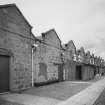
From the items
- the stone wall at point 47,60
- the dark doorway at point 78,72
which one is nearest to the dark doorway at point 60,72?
the stone wall at point 47,60

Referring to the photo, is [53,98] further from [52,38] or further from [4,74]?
[52,38]

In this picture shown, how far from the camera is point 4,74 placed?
821cm

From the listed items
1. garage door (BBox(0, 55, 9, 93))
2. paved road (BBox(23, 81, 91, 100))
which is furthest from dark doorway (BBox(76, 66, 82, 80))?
garage door (BBox(0, 55, 9, 93))

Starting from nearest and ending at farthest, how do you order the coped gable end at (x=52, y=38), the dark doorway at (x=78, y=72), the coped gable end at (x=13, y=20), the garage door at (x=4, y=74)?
the garage door at (x=4, y=74), the coped gable end at (x=13, y=20), the coped gable end at (x=52, y=38), the dark doorway at (x=78, y=72)

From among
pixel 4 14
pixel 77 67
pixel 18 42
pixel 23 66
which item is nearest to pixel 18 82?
pixel 23 66

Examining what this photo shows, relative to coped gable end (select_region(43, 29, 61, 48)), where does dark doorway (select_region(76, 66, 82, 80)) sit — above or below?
below

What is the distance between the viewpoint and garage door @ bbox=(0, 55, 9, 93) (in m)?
8.01

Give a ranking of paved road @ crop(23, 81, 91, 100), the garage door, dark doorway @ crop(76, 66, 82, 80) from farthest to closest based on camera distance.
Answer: dark doorway @ crop(76, 66, 82, 80), the garage door, paved road @ crop(23, 81, 91, 100)

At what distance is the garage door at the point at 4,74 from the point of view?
8.01 metres

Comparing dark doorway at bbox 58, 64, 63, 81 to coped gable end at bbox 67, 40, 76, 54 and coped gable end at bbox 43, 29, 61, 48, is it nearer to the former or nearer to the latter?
coped gable end at bbox 43, 29, 61, 48

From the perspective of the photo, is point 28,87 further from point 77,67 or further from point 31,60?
point 77,67

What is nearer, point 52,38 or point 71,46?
point 52,38

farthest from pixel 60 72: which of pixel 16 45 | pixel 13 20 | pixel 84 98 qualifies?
pixel 13 20

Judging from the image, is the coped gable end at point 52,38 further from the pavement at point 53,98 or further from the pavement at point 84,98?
the pavement at point 84,98
